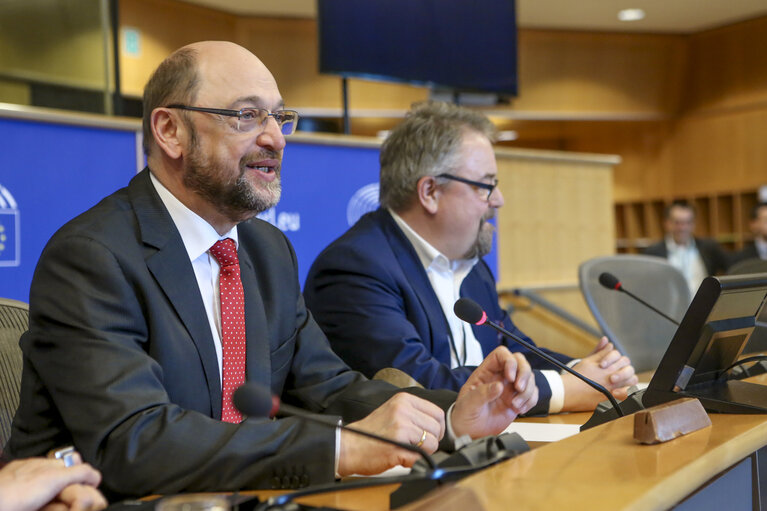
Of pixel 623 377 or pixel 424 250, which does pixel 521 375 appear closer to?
pixel 623 377

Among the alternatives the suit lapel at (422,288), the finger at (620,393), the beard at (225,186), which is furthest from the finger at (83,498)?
the suit lapel at (422,288)

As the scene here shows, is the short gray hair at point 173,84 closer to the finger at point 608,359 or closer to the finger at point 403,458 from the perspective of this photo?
the finger at point 403,458

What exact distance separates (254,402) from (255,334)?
0.60m

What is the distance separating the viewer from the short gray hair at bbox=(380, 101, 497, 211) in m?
2.53

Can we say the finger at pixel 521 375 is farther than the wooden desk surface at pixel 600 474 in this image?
Yes

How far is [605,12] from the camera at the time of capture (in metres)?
8.66

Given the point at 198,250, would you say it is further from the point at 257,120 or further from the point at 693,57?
the point at 693,57

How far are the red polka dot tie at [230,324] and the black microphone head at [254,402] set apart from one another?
49cm

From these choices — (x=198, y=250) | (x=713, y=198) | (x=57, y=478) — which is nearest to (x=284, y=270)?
(x=198, y=250)

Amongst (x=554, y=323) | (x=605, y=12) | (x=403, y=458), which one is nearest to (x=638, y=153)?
(x=605, y=12)

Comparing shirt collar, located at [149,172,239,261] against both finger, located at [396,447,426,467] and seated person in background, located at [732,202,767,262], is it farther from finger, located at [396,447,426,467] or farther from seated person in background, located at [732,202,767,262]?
seated person in background, located at [732,202,767,262]

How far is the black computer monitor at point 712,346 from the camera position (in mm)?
1449

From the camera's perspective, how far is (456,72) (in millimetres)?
4707

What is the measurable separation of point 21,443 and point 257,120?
74cm
